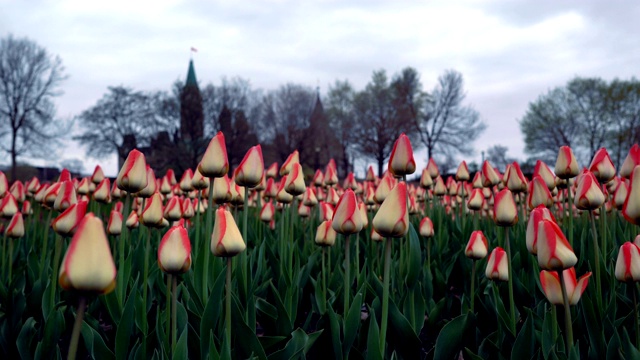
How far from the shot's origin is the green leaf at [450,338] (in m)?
1.81

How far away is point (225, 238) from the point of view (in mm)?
1600

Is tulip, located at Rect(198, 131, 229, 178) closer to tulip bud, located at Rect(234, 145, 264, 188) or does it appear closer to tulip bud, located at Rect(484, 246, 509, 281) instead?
tulip bud, located at Rect(234, 145, 264, 188)

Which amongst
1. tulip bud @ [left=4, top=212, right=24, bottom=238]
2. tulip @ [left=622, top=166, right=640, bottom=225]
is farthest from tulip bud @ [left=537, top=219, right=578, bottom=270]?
tulip bud @ [left=4, top=212, right=24, bottom=238]

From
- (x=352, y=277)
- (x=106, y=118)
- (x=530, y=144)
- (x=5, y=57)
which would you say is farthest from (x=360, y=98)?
(x=352, y=277)

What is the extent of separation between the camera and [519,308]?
2.70 m

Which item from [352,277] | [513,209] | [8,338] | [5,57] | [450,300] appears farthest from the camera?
[5,57]

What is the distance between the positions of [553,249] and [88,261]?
4.16 ft

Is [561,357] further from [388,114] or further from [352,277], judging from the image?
[388,114]

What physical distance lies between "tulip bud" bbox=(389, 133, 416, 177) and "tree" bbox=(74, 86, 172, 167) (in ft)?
122

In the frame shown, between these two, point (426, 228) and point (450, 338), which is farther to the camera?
point (426, 228)

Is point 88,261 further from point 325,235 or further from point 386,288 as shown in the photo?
point 325,235

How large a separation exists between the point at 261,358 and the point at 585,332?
1424mm

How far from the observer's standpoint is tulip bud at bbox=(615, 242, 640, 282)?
1.68 metres

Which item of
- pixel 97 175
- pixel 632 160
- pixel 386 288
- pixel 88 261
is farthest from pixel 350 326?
pixel 97 175
